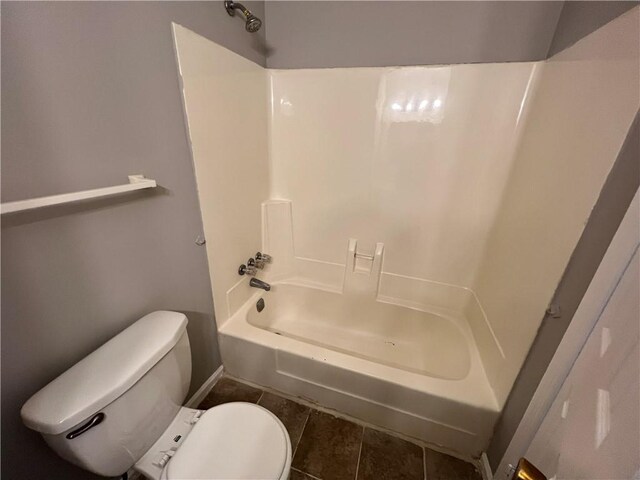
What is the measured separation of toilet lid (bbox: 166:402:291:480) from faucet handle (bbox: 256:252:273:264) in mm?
950

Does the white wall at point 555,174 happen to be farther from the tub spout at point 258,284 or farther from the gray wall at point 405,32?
the tub spout at point 258,284

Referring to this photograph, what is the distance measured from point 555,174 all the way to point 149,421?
164 centimetres

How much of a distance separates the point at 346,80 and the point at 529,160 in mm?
1027

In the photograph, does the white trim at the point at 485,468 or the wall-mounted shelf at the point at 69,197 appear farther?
the white trim at the point at 485,468

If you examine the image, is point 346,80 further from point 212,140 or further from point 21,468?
point 21,468

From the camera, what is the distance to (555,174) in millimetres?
911

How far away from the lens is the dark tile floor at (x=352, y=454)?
3.68 ft

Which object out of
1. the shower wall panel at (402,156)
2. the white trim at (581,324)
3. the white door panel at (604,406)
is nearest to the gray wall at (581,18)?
the shower wall panel at (402,156)

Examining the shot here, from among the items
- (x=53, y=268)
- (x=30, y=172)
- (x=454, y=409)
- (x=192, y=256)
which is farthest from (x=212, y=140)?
(x=454, y=409)

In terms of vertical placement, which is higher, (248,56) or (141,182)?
(248,56)

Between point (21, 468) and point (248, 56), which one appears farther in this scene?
point (248, 56)

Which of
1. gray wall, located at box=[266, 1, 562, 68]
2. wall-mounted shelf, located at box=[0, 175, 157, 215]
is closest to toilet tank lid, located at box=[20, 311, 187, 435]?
wall-mounted shelf, located at box=[0, 175, 157, 215]

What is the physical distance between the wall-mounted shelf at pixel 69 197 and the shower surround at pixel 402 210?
11.5 inches

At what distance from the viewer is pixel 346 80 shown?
1.43 m
